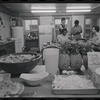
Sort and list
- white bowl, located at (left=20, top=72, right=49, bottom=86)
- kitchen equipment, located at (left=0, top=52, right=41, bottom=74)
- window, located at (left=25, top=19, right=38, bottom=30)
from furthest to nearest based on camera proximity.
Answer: window, located at (left=25, top=19, right=38, bottom=30)
kitchen equipment, located at (left=0, top=52, right=41, bottom=74)
white bowl, located at (left=20, top=72, right=49, bottom=86)

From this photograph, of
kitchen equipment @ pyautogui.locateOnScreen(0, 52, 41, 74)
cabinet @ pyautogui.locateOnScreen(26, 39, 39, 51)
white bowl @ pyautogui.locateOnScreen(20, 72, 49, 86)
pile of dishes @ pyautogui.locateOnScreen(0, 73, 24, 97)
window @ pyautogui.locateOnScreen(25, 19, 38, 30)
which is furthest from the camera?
window @ pyautogui.locateOnScreen(25, 19, 38, 30)

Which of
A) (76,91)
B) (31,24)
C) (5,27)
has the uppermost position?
(31,24)

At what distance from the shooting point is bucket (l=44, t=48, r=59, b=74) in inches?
51.4

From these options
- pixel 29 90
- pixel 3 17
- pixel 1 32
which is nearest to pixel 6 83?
pixel 29 90

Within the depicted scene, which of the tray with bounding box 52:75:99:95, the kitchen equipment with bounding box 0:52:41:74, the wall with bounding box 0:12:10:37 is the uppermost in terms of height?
the wall with bounding box 0:12:10:37

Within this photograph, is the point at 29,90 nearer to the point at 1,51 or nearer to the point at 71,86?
the point at 71,86

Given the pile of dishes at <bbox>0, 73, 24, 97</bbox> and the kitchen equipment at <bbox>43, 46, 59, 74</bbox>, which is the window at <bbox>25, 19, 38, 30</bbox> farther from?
the pile of dishes at <bbox>0, 73, 24, 97</bbox>

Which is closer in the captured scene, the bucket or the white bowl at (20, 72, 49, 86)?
the white bowl at (20, 72, 49, 86)

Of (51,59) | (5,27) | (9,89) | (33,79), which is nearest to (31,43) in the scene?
(5,27)

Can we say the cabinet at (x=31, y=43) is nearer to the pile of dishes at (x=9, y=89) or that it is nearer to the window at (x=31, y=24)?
the window at (x=31, y=24)

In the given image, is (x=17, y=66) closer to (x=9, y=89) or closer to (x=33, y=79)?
(x=33, y=79)

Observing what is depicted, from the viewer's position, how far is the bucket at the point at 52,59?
131 cm

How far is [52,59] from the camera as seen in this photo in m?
1.31

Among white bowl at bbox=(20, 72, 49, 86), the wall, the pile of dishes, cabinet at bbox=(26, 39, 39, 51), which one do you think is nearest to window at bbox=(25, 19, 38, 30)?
cabinet at bbox=(26, 39, 39, 51)
